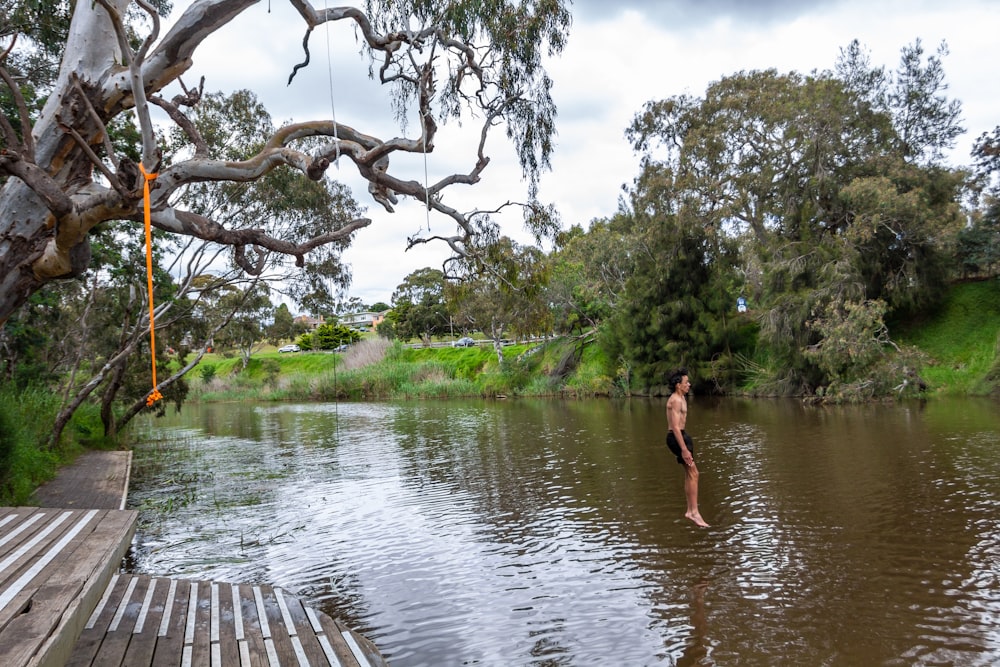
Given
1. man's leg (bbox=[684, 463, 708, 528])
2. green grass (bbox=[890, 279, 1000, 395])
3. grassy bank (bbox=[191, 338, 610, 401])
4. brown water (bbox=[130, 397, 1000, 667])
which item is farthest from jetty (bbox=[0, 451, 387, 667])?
grassy bank (bbox=[191, 338, 610, 401])

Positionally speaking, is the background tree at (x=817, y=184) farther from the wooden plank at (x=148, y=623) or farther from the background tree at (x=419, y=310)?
the background tree at (x=419, y=310)

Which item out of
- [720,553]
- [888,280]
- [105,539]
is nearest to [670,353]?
[888,280]

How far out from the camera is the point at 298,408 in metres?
36.5

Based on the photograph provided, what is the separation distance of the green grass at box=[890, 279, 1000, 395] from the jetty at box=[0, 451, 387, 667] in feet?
75.1

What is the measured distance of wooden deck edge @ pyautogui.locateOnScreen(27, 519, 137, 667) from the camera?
274 cm

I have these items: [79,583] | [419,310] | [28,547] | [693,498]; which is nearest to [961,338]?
[693,498]

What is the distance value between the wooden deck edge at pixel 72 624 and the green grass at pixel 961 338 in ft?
79.7

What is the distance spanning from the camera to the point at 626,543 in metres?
8.11

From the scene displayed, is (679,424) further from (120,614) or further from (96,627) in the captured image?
(96,627)

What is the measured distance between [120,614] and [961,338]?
2847 cm

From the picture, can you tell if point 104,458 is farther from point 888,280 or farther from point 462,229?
point 888,280

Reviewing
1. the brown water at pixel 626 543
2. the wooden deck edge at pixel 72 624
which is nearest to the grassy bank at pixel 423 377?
the brown water at pixel 626 543

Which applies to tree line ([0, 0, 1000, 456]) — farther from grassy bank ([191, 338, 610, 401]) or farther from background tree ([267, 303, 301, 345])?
background tree ([267, 303, 301, 345])

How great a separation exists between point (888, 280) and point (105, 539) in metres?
27.8
